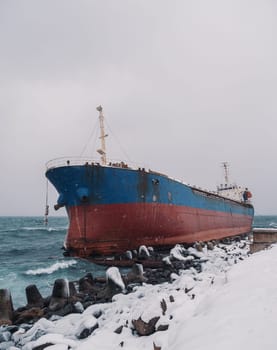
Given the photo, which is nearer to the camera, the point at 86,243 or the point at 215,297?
the point at 215,297

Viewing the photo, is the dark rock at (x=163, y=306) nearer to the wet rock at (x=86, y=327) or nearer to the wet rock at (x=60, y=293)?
the wet rock at (x=86, y=327)

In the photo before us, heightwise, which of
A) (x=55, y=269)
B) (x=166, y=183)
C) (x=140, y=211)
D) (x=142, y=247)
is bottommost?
(x=55, y=269)

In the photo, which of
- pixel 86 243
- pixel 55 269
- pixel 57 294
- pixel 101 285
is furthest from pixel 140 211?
pixel 57 294

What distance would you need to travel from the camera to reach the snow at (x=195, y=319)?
10.5ft

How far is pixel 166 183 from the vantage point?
1703 cm

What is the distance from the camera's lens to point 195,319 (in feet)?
13.5

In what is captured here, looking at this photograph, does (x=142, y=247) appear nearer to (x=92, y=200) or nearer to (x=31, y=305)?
(x=92, y=200)

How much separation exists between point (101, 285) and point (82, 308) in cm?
280

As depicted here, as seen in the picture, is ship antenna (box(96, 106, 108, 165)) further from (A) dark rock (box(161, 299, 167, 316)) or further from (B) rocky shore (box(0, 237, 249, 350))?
(A) dark rock (box(161, 299, 167, 316))

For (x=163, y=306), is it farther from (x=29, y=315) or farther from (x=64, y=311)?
(x=29, y=315)

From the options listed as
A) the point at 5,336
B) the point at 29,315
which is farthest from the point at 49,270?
the point at 5,336

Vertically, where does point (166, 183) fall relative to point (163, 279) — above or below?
above

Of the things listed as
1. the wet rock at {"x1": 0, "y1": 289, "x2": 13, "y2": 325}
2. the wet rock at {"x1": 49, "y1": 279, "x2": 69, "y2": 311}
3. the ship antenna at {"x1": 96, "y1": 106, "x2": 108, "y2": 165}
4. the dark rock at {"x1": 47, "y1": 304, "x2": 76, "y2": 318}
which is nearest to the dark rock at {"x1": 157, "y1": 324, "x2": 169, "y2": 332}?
the dark rock at {"x1": 47, "y1": 304, "x2": 76, "y2": 318}

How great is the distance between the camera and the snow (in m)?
3.20
